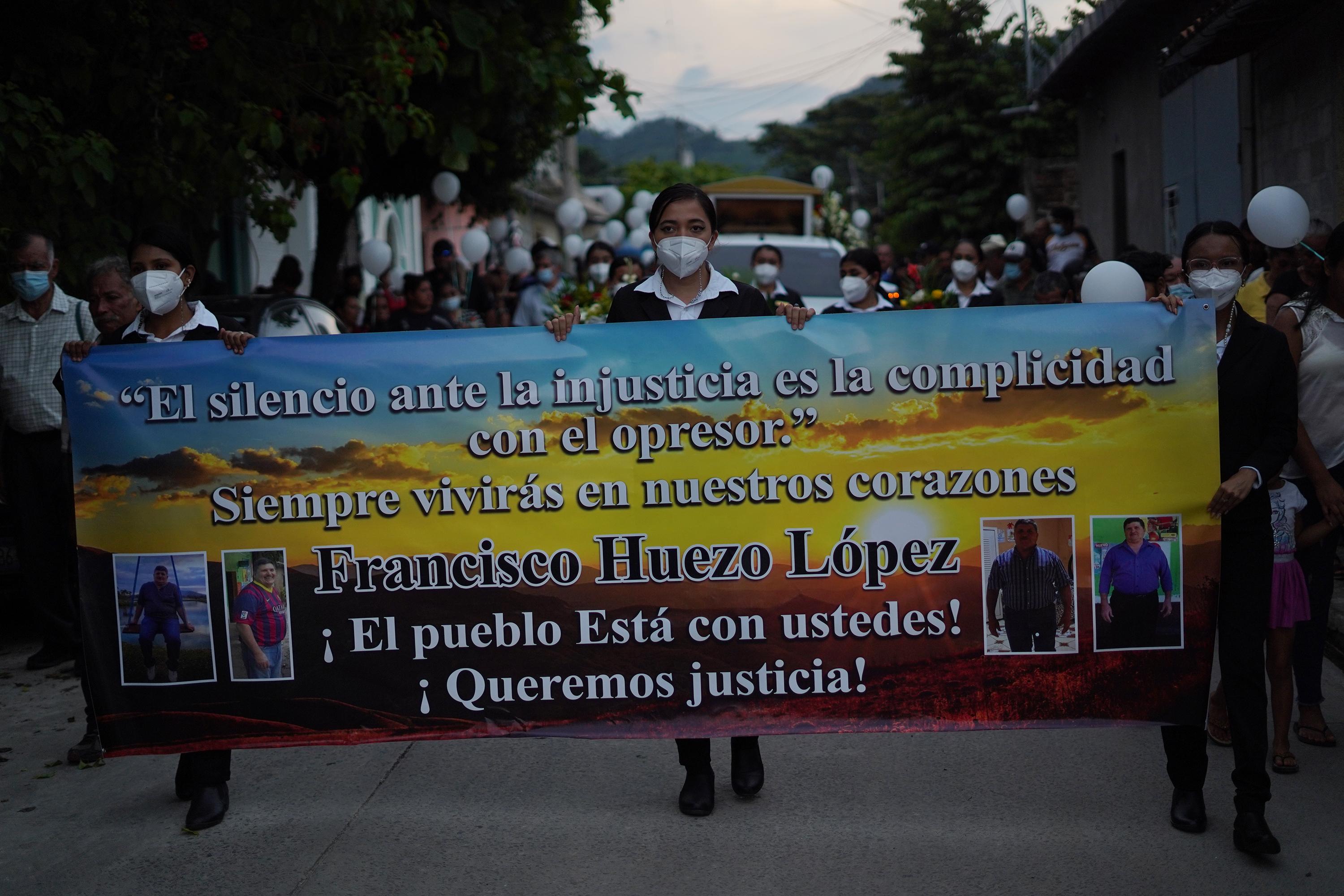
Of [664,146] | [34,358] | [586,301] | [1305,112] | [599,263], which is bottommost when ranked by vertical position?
[34,358]

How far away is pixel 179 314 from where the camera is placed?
15.4ft

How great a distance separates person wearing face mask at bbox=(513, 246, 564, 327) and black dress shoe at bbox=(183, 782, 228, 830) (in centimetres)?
855

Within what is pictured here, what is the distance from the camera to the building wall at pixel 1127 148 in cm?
1571

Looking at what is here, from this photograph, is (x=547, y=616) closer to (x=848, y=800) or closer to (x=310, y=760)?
(x=848, y=800)

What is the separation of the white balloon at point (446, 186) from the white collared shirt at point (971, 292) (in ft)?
29.8

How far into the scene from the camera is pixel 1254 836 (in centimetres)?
404

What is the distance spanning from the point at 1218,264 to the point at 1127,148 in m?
13.7

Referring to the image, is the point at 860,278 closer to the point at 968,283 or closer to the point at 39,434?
the point at 968,283

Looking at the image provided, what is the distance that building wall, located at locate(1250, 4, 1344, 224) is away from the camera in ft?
32.0

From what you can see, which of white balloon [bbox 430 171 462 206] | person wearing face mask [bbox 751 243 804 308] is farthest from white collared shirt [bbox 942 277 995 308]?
white balloon [bbox 430 171 462 206]

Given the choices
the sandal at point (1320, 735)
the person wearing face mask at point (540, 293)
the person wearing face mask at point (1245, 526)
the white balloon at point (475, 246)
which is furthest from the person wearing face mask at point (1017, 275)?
the white balloon at point (475, 246)

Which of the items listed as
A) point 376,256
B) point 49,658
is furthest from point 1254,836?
point 376,256

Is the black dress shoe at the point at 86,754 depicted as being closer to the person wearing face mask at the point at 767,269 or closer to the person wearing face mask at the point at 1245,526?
the person wearing face mask at the point at 1245,526

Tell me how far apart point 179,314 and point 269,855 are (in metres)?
1.79
